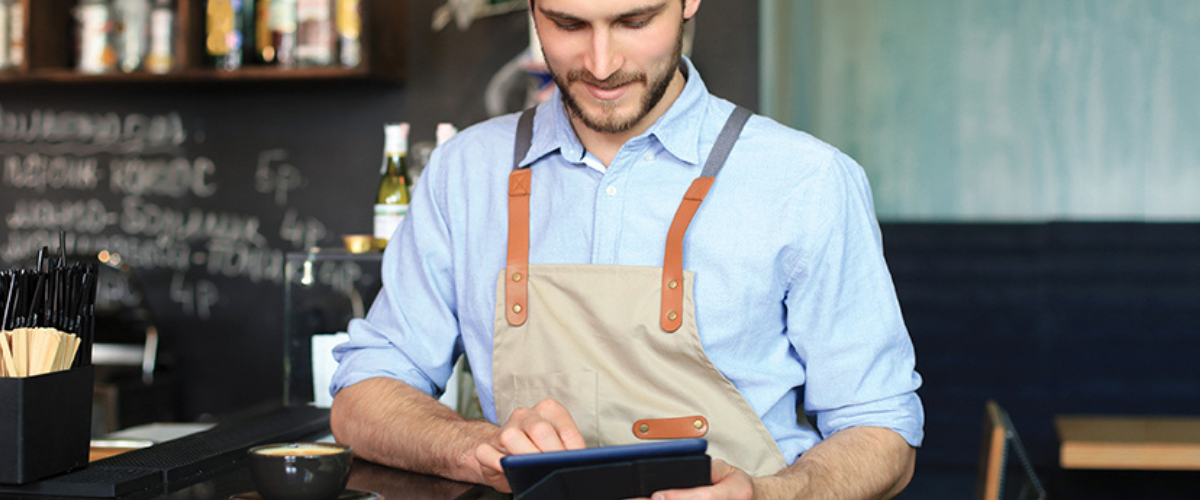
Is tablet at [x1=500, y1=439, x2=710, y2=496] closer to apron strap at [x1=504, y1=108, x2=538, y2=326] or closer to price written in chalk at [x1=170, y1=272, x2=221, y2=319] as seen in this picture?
apron strap at [x1=504, y1=108, x2=538, y2=326]

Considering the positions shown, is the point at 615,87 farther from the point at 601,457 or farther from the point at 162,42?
the point at 162,42

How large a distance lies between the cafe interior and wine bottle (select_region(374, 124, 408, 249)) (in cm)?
101

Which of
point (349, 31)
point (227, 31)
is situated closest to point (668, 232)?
point (349, 31)

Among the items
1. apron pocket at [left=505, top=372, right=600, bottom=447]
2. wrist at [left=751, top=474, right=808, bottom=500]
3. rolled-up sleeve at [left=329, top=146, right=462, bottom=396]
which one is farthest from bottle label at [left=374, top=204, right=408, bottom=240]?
wrist at [left=751, top=474, right=808, bottom=500]

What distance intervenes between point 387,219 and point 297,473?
99 cm

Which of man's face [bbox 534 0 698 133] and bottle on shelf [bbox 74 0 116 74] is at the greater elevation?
bottle on shelf [bbox 74 0 116 74]

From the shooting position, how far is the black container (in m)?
1.15

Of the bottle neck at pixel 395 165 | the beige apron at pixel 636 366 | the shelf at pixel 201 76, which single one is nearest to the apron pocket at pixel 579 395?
the beige apron at pixel 636 366

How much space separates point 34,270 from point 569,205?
1.91 ft

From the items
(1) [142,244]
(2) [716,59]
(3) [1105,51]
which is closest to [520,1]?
(2) [716,59]

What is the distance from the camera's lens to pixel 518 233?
1.39 meters

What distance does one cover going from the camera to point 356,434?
1.34 meters

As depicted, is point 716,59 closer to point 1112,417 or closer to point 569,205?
point 1112,417

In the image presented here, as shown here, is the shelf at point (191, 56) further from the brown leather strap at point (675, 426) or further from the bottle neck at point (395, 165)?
the brown leather strap at point (675, 426)
